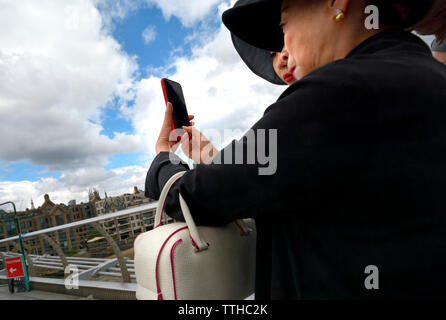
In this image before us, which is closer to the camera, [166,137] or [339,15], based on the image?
[339,15]

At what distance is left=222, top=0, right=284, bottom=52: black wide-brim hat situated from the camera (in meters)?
0.88

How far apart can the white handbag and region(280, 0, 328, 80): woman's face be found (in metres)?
0.52

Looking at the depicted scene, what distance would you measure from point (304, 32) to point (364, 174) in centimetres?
48

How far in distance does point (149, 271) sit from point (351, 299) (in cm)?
55

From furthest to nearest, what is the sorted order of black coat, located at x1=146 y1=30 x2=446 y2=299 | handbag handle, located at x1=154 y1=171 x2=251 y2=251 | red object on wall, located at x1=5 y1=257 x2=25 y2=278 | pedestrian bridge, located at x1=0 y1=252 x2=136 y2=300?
red object on wall, located at x1=5 y1=257 x2=25 y2=278 < pedestrian bridge, located at x1=0 y1=252 x2=136 y2=300 < handbag handle, located at x1=154 y1=171 x2=251 y2=251 < black coat, located at x1=146 y1=30 x2=446 y2=299

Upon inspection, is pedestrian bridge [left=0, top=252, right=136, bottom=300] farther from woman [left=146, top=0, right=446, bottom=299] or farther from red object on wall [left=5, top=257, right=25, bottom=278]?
woman [left=146, top=0, right=446, bottom=299]

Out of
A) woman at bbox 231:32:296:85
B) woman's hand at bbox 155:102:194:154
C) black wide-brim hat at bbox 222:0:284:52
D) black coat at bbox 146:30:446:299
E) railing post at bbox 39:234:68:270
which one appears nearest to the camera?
black coat at bbox 146:30:446:299

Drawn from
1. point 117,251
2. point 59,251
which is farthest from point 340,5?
point 59,251

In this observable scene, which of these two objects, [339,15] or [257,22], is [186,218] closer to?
[339,15]

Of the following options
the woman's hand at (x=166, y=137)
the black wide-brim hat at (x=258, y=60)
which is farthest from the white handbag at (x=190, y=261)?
the black wide-brim hat at (x=258, y=60)

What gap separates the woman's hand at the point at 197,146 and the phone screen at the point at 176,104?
0.08 meters

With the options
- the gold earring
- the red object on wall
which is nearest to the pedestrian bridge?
the red object on wall

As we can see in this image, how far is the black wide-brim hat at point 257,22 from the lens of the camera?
34.8 inches

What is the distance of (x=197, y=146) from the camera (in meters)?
0.99
